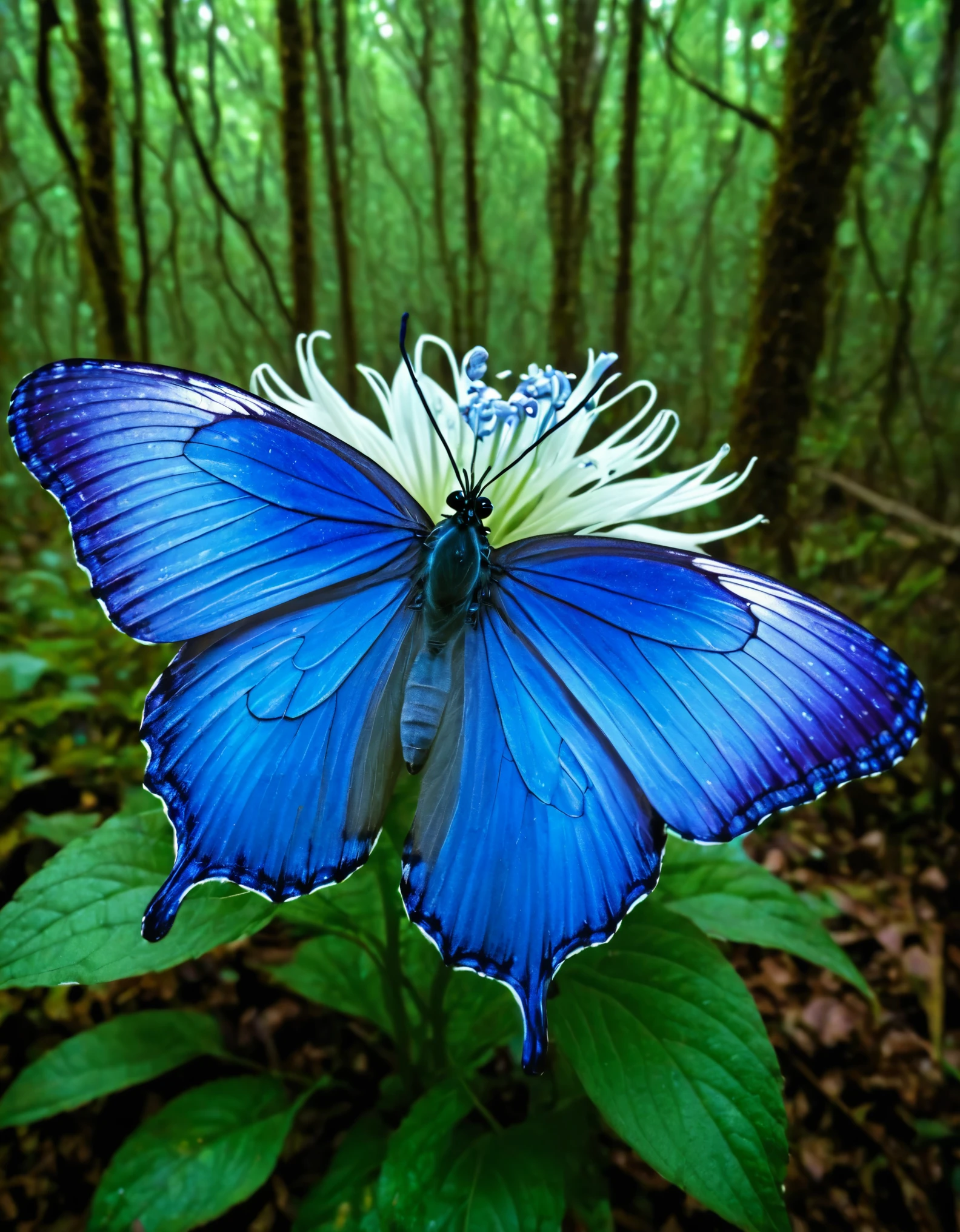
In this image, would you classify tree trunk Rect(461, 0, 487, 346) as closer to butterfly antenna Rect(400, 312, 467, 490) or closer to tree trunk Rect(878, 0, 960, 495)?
tree trunk Rect(878, 0, 960, 495)

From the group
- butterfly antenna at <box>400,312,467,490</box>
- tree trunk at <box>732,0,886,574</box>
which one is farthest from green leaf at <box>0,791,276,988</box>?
tree trunk at <box>732,0,886,574</box>

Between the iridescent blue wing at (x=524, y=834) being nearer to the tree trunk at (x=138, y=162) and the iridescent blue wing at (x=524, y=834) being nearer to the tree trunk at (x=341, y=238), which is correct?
the tree trunk at (x=138, y=162)

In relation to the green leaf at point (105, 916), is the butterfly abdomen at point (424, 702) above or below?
above

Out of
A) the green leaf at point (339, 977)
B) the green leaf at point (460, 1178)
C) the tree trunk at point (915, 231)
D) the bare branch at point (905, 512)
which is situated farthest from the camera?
the tree trunk at point (915, 231)

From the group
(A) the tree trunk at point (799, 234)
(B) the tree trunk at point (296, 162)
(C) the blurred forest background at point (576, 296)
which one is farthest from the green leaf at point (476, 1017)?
(B) the tree trunk at point (296, 162)

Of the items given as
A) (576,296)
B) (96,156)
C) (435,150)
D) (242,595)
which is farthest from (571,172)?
(242,595)

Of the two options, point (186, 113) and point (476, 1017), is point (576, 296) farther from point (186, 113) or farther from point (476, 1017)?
point (476, 1017)
